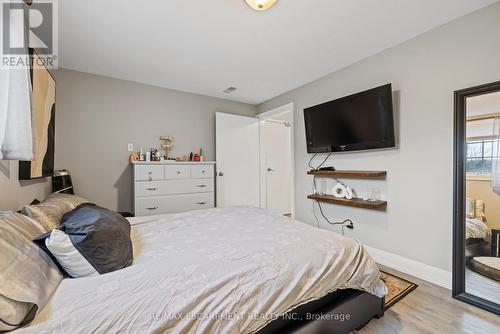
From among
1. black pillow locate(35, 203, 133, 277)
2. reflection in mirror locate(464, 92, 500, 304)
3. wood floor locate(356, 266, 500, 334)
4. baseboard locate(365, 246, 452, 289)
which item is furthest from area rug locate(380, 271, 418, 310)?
black pillow locate(35, 203, 133, 277)

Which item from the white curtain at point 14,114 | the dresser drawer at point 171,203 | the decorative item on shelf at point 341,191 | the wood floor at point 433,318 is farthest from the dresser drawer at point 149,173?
the wood floor at point 433,318

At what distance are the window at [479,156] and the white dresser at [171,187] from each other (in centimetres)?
298

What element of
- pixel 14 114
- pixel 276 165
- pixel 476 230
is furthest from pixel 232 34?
pixel 276 165

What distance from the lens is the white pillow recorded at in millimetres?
946

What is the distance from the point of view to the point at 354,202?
2611mm

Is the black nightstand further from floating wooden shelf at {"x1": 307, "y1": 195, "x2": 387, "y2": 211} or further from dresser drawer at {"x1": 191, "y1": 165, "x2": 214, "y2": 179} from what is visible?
dresser drawer at {"x1": 191, "y1": 165, "x2": 214, "y2": 179}

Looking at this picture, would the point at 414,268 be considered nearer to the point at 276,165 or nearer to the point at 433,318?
the point at 433,318

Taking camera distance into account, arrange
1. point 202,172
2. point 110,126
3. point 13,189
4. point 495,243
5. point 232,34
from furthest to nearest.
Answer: point 202,172
point 110,126
point 232,34
point 495,243
point 13,189

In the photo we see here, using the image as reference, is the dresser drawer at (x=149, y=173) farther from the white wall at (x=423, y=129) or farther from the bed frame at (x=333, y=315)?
the white wall at (x=423, y=129)

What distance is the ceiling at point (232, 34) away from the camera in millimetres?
1778

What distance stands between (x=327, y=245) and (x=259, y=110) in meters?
3.47

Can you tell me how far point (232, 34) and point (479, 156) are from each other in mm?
2440

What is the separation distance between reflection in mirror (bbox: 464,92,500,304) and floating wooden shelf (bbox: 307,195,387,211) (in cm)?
69

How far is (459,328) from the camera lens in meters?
1.51
